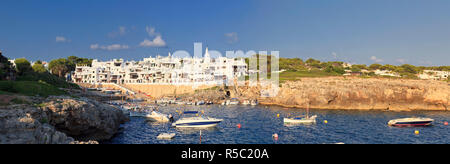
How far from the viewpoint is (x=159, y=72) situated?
119438mm

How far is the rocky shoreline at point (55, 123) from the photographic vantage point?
A: 1628 cm

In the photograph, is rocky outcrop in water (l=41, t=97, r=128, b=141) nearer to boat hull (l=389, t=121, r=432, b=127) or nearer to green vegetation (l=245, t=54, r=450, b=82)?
boat hull (l=389, t=121, r=432, b=127)

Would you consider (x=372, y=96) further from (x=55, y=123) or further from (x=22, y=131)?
(x=22, y=131)

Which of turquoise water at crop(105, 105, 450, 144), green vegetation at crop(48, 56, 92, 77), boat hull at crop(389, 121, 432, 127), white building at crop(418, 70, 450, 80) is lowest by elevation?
turquoise water at crop(105, 105, 450, 144)

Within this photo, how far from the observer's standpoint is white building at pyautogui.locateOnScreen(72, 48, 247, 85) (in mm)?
113125

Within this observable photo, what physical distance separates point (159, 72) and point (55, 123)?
97349 millimetres

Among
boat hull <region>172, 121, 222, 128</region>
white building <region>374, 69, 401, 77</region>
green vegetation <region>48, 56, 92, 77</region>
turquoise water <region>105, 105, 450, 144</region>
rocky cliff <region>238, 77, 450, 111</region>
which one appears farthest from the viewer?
green vegetation <region>48, 56, 92, 77</region>

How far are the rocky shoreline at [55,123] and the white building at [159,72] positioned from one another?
7546cm

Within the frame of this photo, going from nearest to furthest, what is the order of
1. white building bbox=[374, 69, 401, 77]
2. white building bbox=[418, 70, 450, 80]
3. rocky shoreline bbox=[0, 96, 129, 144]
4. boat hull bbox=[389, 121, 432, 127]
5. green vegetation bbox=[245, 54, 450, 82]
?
rocky shoreline bbox=[0, 96, 129, 144], boat hull bbox=[389, 121, 432, 127], green vegetation bbox=[245, 54, 450, 82], white building bbox=[418, 70, 450, 80], white building bbox=[374, 69, 401, 77]

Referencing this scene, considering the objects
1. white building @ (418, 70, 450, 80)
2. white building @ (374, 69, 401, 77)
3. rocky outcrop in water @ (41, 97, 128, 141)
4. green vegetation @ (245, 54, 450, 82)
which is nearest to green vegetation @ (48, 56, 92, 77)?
green vegetation @ (245, 54, 450, 82)

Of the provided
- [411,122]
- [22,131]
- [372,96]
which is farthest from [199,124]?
[372,96]

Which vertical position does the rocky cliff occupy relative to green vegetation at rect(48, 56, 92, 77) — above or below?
below

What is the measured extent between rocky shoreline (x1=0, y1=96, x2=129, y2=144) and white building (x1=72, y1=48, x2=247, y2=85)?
75457mm
